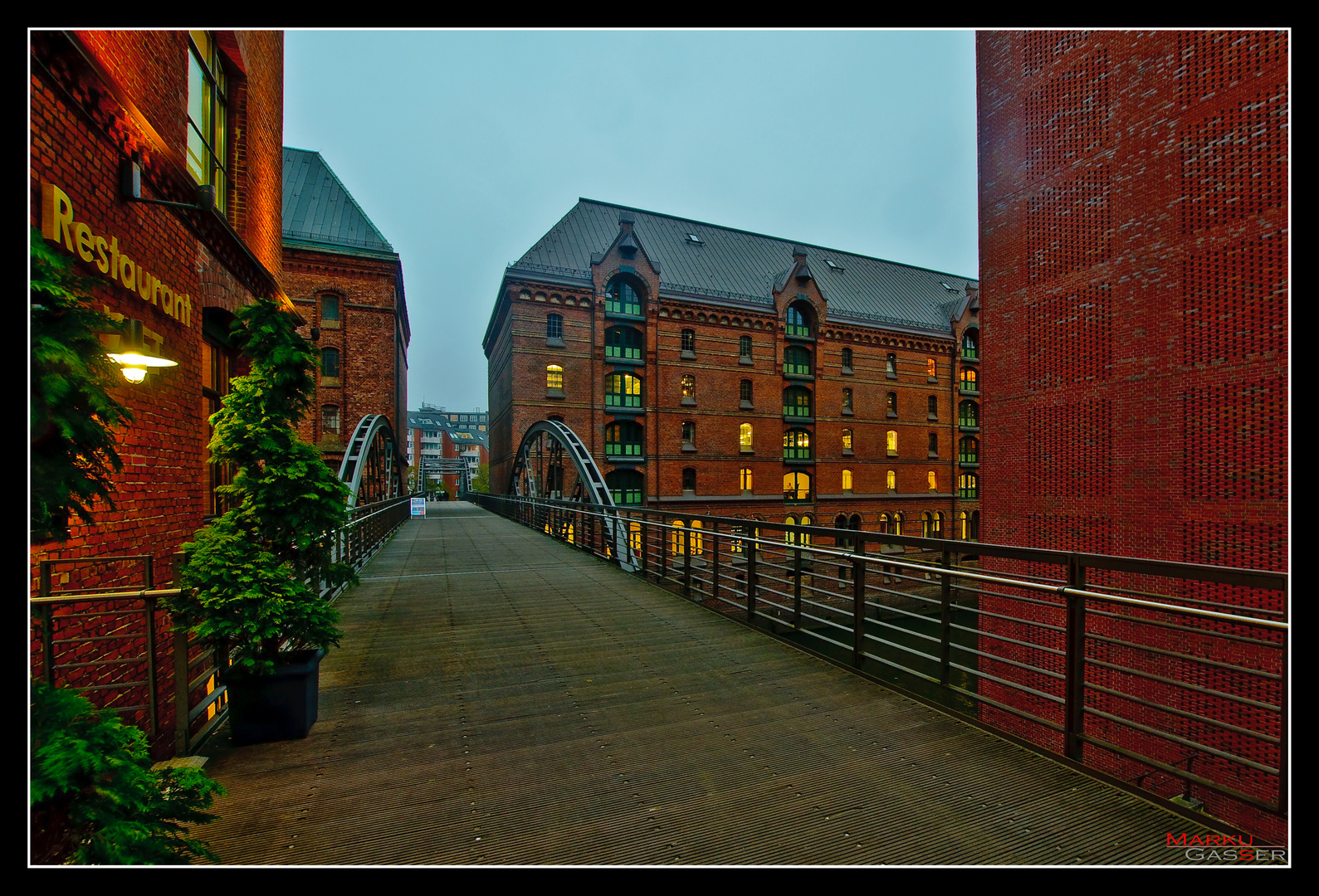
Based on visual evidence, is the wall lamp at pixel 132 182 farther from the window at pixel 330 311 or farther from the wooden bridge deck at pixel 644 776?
the window at pixel 330 311

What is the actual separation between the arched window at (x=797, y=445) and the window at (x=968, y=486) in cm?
1203

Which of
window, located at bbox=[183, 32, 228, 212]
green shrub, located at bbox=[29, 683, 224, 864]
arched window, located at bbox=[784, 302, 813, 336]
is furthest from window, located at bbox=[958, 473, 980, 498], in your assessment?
green shrub, located at bbox=[29, 683, 224, 864]

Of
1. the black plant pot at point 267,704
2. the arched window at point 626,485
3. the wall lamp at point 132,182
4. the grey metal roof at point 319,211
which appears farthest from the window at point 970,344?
the black plant pot at point 267,704

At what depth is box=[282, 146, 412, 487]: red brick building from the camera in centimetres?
2505

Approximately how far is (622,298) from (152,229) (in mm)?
25301

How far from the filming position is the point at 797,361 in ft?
108

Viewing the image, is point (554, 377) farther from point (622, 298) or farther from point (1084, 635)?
point (1084, 635)

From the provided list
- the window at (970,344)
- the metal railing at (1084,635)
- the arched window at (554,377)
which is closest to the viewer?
the metal railing at (1084,635)

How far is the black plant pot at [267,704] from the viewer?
3350 mm

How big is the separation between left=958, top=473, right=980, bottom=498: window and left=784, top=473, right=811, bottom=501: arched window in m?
11.8

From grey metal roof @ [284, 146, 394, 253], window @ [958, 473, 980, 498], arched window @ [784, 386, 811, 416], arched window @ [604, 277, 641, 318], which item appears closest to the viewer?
grey metal roof @ [284, 146, 394, 253]

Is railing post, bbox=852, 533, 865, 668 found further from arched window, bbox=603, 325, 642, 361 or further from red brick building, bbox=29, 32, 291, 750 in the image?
arched window, bbox=603, 325, 642, 361
